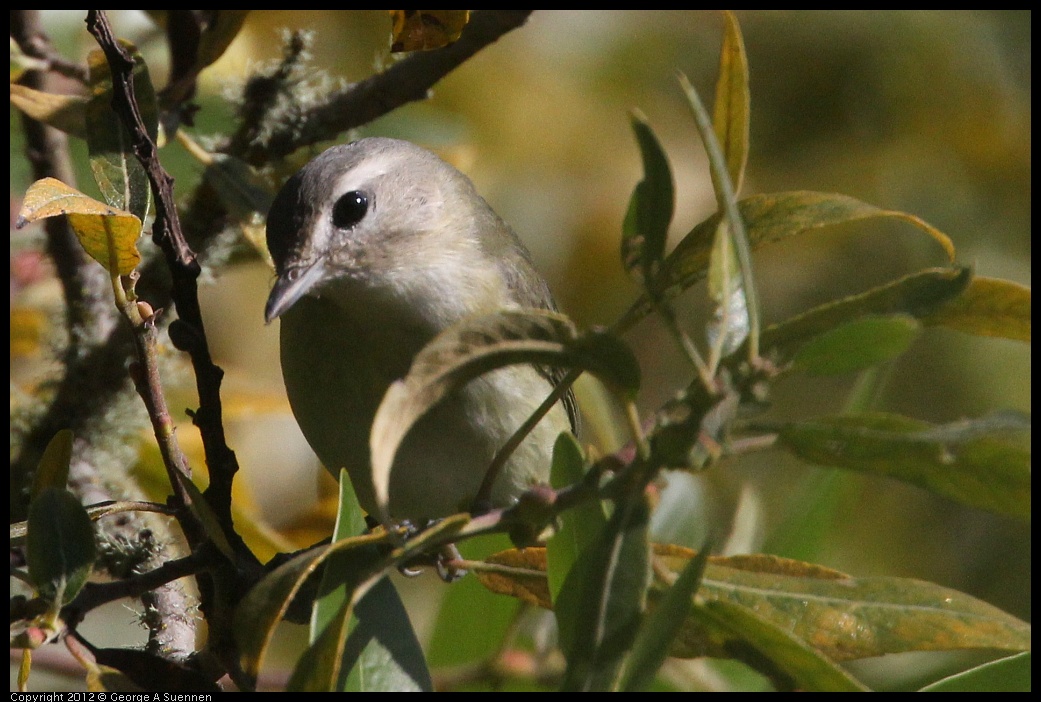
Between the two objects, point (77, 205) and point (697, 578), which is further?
point (77, 205)

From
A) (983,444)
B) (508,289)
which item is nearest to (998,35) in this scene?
(508,289)

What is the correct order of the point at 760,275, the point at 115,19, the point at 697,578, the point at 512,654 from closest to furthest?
the point at 697,578, the point at 512,654, the point at 115,19, the point at 760,275

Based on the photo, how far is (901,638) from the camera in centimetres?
172

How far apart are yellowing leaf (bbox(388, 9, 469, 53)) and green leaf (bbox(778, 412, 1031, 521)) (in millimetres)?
1348

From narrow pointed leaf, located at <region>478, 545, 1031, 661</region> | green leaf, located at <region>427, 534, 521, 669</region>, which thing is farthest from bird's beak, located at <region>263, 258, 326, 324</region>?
narrow pointed leaf, located at <region>478, 545, 1031, 661</region>

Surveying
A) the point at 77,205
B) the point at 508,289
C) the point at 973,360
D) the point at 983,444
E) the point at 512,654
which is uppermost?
the point at 77,205

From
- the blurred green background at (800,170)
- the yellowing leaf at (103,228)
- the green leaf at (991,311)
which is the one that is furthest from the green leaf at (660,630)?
the blurred green background at (800,170)

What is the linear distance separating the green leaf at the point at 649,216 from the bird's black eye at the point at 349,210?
1487 millimetres

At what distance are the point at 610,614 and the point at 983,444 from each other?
55 cm

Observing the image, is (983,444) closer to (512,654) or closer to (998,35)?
(512,654)

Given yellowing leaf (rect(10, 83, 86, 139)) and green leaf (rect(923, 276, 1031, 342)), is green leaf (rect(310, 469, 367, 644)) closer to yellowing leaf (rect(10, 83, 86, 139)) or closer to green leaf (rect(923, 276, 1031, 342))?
green leaf (rect(923, 276, 1031, 342))

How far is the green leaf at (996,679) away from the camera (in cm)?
189

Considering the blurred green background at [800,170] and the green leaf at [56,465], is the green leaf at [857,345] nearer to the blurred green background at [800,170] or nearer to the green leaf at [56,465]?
the green leaf at [56,465]

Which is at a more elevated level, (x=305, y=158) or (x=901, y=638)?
(x=305, y=158)
